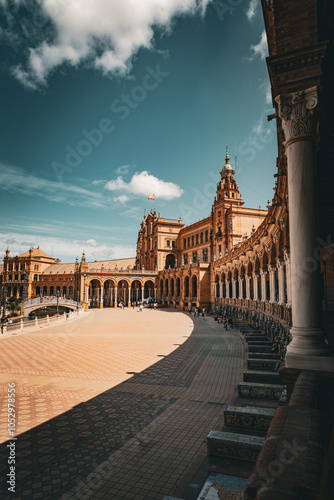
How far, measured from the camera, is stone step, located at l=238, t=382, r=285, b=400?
877 cm

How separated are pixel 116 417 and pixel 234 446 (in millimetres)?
3603

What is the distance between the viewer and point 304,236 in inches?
221

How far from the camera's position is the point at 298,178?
19.0 ft

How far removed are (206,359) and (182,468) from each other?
30.6 ft

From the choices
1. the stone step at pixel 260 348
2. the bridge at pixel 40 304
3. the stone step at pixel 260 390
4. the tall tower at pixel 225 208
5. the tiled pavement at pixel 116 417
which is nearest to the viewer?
the tiled pavement at pixel 116 417

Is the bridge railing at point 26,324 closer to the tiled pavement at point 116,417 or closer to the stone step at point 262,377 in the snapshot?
the tiled pavement at point 116,417

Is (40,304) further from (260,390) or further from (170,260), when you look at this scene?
(260,390)

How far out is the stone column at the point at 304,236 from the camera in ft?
17.9

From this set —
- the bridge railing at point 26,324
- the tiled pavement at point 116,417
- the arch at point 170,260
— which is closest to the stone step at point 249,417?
the tiled pavement at point 116,417

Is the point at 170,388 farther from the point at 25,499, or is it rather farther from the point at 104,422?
the point at 25,499

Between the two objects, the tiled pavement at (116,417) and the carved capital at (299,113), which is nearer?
the tiled pavement at (116,417)

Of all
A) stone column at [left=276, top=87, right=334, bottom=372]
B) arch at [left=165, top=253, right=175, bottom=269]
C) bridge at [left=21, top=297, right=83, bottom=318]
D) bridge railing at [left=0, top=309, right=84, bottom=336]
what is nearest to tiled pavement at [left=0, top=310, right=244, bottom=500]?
Result: stone column at [left=276, top=87, right=334, bottom=372]

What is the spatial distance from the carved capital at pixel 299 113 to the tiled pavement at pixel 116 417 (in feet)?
21.8

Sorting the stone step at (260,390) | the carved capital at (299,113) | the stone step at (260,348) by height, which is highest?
the carved capital at (299,113)
